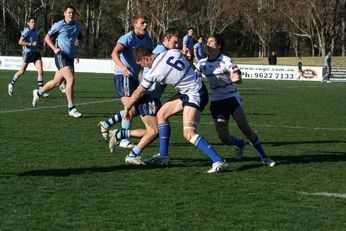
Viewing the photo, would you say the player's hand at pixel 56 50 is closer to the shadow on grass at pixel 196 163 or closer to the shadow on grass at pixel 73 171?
the shadow on grass at pixel 196 163

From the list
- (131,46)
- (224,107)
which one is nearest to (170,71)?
(224,107)

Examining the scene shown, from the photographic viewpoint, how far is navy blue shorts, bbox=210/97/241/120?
8.77 metres

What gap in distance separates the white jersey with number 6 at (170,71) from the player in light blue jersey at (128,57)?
2008 millimetres

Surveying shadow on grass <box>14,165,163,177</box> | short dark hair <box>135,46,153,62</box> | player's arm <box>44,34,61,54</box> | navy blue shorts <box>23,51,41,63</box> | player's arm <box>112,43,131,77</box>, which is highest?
short dark hair <box>135,46,153,62</box>

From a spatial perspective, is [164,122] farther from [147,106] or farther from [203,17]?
[203,17]

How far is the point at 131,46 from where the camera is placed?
10180mm

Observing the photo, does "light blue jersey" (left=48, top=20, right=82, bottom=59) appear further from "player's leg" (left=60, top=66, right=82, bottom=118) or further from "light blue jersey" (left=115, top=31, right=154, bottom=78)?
"light blue jersey" (left=115, top=31, right=154, bottom=78)

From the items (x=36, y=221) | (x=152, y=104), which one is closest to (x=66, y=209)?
(x=36, y=221)

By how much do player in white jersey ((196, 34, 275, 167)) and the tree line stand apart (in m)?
59.8

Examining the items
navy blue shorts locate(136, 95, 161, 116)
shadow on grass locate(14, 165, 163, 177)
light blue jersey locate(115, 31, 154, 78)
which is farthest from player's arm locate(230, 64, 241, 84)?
light blue jersey locate(115, 31, 154, 78)

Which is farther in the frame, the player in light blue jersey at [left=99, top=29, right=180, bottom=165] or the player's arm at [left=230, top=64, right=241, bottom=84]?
the player in light blue jersey at [left=99, top=29, right=180, bottom=165]

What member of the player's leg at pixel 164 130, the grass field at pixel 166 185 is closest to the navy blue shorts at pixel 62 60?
the grass field at pixel 166 185

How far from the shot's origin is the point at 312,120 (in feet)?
50.1

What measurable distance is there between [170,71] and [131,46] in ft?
8.41
